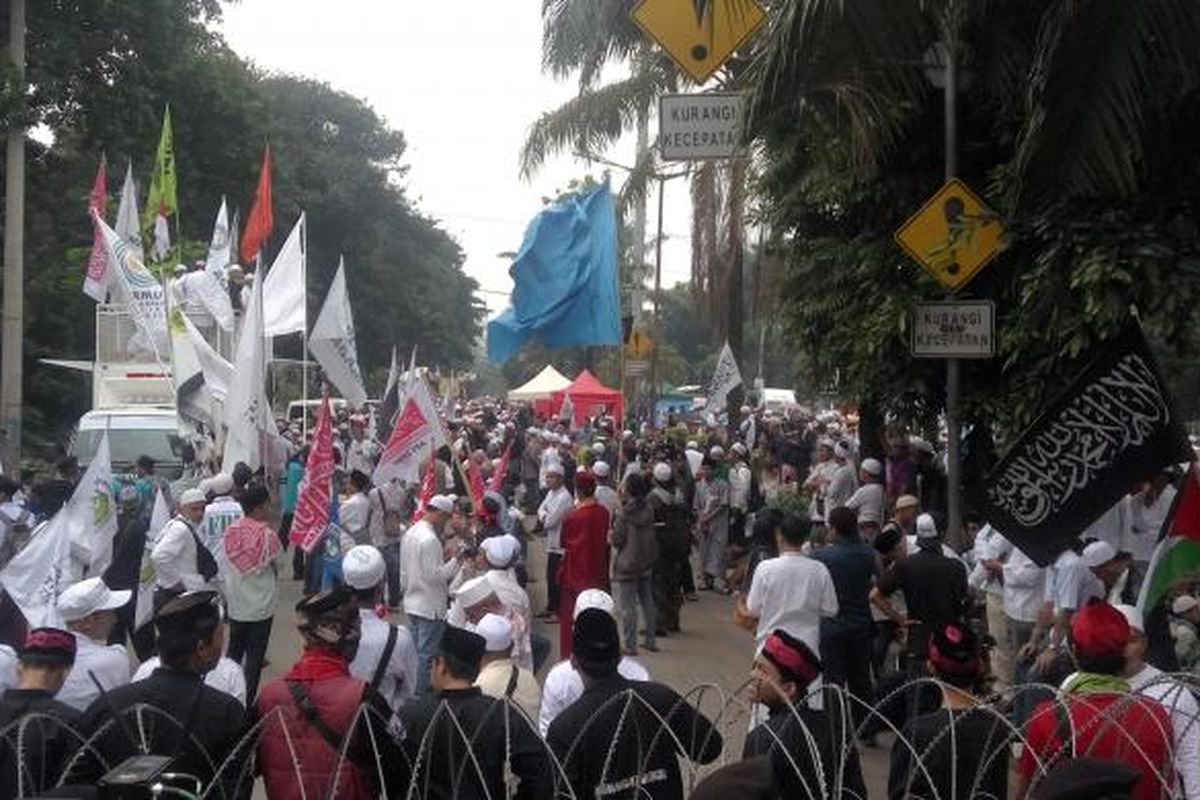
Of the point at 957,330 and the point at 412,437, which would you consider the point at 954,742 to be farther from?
the point at 412,437

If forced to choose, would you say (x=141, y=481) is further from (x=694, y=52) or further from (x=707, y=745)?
(x=707, y=745)

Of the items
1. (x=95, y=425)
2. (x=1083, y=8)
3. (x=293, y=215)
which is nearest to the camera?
(x=1083, y=8)

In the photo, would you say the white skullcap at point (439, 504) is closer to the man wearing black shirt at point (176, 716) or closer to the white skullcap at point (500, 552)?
the white skullcap at point (500, 552)

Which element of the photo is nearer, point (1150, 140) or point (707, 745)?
point (707, 745)

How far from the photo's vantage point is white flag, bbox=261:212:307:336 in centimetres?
2048

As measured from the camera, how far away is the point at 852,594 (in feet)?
32.9

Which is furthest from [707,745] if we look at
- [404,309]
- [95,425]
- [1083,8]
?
[404,309]

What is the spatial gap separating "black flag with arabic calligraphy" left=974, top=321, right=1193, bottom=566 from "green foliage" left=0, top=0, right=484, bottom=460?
69.3ft

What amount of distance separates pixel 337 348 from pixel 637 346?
1237cm

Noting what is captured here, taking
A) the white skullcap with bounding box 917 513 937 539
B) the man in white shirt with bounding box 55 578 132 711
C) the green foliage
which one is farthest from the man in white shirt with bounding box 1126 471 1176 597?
the green foliage

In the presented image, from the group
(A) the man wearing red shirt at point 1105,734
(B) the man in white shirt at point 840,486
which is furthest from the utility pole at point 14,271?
(A) the man wearing red shirt at point 1105,734

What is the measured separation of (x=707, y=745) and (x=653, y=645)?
9.24m

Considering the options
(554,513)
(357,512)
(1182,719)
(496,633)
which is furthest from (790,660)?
(554,513)

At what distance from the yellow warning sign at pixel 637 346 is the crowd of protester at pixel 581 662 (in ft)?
40.4
